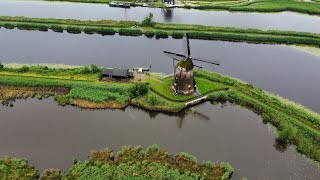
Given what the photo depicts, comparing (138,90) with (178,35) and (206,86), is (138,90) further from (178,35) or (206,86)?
(178,35)

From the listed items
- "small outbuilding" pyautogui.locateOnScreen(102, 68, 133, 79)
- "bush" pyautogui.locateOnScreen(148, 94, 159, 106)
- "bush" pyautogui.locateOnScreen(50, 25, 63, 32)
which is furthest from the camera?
"bush" pyautogui.locateOnScreen(50, 25, 63, 32)

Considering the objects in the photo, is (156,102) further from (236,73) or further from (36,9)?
(36,9)

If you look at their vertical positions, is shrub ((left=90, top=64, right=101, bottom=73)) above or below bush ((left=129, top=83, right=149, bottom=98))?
above

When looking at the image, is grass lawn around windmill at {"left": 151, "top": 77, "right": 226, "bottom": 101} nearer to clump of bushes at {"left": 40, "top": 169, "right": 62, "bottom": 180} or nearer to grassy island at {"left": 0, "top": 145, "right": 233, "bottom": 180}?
grassy island at {"left": 0, "top": 145, "right": 233, "bottom": 180}

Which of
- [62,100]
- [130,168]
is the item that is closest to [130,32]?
[62,100]

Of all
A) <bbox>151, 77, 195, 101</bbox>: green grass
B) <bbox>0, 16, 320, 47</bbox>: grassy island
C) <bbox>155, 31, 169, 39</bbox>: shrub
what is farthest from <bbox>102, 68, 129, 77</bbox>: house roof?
<bbox>155, 31, 169, 39</bbox>: shrub

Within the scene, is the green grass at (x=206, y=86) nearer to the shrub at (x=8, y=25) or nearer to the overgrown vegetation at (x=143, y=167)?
the overgrown vegetation at (x=143, y=167)

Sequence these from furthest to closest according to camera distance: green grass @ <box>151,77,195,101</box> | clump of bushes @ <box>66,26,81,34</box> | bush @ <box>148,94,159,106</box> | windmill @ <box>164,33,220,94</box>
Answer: clump of bushes @ <box>66,26,81,34</box> → green grass @ <box>151,77,195,101</box> → bush @ <box>148,94,159,106</box> → windmill @ <box>164,33,220,94</box>

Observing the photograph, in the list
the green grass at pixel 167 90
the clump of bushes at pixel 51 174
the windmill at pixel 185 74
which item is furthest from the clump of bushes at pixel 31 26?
the clump of bushes at pixel 51 174
